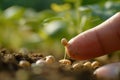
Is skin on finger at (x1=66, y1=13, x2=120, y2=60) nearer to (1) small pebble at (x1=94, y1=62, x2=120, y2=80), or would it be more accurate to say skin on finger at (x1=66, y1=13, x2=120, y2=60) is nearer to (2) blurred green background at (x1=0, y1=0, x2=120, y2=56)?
(1) small pebble at (x1=94, y1=62, x2=120, y2=80)

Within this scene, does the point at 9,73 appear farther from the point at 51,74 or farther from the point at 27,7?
the point at 27,7

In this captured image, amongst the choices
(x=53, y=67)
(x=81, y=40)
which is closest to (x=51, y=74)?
(x=53, y=67)

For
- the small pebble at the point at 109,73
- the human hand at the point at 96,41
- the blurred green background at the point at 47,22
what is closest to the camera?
the small pebble at the point at 109,73

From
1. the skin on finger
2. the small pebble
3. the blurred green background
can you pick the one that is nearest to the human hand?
the skin on finger

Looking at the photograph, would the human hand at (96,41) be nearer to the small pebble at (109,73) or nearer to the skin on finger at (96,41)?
the skin on finger at (96,41)

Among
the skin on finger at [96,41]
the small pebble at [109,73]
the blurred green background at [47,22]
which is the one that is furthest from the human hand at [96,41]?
the blurred green background at [47,22]

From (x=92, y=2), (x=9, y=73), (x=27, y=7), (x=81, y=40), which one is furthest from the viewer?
(x=27, y=7)
